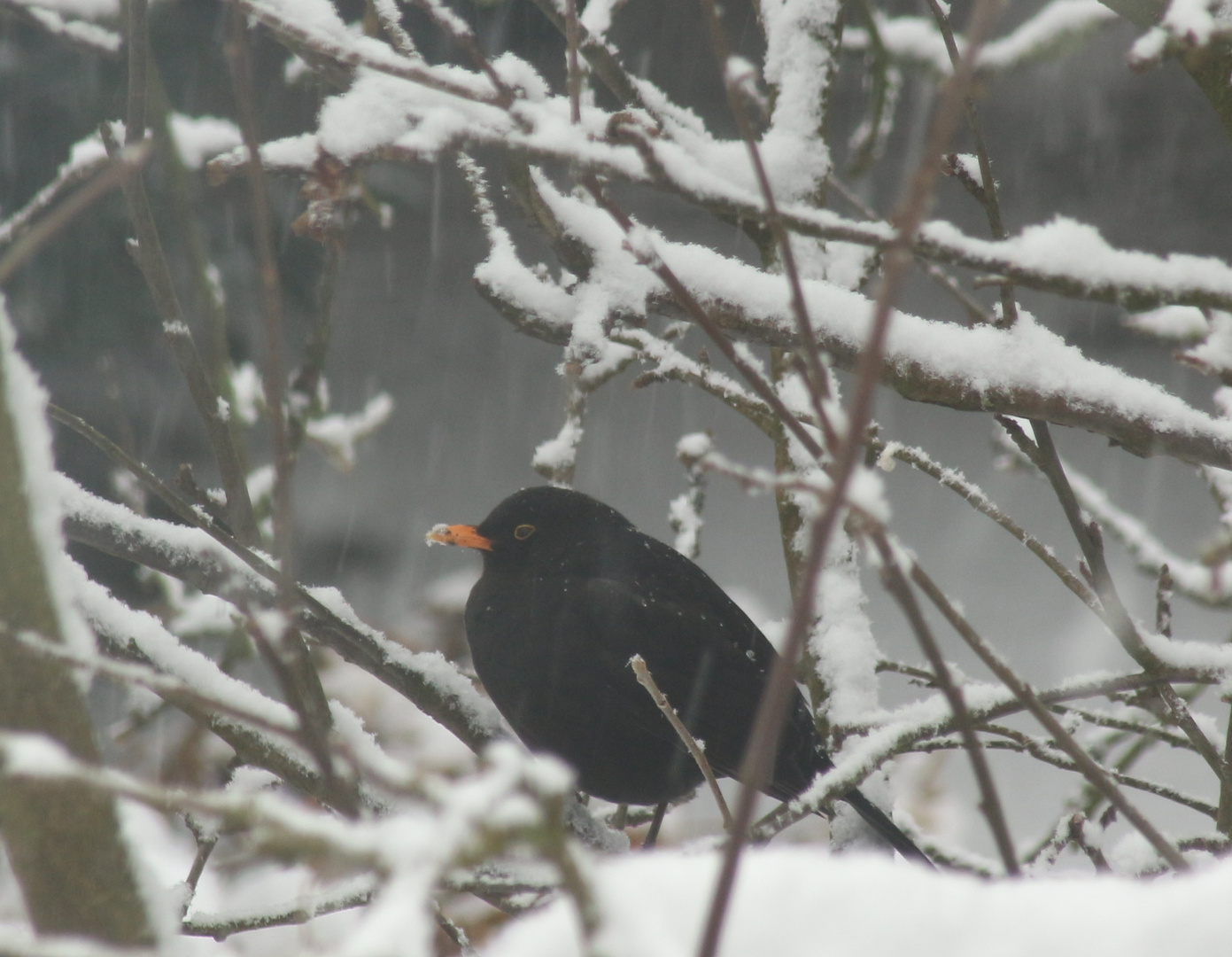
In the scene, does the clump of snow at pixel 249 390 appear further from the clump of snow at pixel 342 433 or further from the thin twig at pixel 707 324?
the thin twig at pixel 707 324

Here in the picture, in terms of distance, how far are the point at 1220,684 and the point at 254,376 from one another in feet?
10.8

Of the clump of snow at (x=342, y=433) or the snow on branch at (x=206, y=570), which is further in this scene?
the clump of snow at (x=342, y=433)

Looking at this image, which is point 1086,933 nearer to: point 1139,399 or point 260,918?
point 1139,399

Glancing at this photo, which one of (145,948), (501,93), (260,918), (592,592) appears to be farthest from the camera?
(592,592)

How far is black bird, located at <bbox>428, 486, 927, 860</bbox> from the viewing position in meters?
2.13

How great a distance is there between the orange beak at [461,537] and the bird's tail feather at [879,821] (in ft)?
3.30

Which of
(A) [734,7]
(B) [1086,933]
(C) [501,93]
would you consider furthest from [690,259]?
(A) [734,7]

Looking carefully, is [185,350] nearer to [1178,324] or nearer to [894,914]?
[894,914]

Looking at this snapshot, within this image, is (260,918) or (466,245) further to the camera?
(466,245)

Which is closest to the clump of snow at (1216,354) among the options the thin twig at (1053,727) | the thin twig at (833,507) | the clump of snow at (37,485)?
the thin twig at (1053,727)

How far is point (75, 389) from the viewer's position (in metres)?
4.28

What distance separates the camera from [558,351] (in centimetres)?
426

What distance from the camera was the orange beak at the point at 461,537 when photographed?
239 centimetres

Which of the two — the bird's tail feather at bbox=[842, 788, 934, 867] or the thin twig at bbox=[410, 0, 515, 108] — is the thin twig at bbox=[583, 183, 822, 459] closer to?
the thin twig at bbox=[410, 0, 515, 108]
